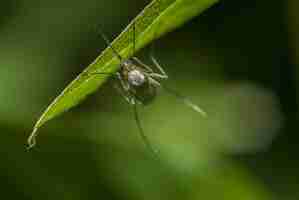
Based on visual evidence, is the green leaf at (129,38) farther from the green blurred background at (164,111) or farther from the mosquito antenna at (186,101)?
the mosquito antenna at (186,101)

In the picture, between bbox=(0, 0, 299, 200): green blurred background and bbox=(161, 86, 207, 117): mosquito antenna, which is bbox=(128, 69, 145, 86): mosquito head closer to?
bbox=(0, 0, 299, 200): green blurred background

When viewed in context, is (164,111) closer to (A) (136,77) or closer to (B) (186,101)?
(B) (186,101)

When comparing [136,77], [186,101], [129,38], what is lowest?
[186,101]

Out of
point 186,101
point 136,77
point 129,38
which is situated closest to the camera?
point 129,38

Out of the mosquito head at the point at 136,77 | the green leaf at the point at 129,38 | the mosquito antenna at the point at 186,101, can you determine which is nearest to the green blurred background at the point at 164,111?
the mosquito antenna at the point at 186,101

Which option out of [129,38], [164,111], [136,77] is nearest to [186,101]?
[164,111]

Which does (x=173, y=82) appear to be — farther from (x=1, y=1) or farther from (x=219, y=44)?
(x=1, y=1)

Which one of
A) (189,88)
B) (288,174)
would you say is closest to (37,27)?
(189,88)
